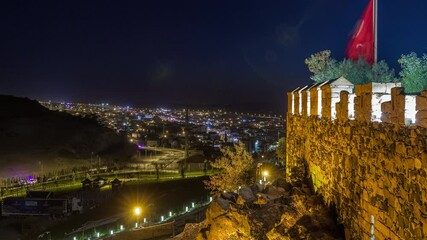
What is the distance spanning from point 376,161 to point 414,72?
687 cm

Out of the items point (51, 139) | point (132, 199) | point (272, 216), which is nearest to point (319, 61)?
point (272, 216)

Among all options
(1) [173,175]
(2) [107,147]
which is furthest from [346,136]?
(2) [107,147]

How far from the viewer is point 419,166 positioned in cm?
547

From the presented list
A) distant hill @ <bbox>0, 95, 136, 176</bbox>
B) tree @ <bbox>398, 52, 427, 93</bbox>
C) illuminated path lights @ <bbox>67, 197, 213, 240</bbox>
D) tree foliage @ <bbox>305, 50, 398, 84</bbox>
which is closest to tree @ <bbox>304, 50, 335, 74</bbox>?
tree foliage @ <bbox>305, 50, 398, 84</bbox>

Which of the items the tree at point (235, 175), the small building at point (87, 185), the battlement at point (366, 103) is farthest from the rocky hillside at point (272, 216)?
the small building at point (87, 185)

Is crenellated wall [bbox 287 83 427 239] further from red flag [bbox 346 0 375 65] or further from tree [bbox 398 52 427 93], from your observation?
tree [bbox 398 52 427 93]

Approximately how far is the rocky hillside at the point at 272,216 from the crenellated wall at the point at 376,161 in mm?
483

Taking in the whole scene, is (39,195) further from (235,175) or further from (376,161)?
(376,161)

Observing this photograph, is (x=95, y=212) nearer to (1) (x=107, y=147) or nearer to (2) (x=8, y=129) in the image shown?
(1) (x=107, y=147)

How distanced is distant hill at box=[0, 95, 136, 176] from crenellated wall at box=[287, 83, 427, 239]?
48.5 metres

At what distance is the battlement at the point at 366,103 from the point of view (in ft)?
20.0

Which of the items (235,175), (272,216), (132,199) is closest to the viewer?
(272,216)

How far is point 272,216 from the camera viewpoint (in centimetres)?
1156

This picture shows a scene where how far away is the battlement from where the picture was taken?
240 inches
